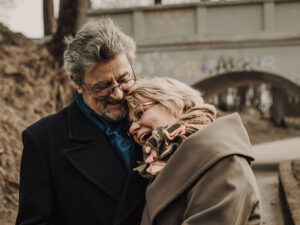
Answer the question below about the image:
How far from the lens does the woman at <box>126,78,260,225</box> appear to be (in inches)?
66.6

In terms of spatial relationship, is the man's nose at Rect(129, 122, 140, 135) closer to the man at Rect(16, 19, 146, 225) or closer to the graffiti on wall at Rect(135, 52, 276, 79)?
the man at Rect(16, 19, 146, 225)

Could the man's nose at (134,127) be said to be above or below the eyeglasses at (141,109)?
below

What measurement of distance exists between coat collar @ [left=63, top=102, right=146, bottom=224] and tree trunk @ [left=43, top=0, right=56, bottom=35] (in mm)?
9881

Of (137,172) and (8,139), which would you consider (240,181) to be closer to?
(137,172)

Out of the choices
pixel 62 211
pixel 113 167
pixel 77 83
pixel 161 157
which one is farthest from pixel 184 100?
pixel 62 211

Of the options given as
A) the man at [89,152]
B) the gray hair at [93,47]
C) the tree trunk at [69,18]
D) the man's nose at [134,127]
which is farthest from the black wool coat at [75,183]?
the tree trunk at [69,18]

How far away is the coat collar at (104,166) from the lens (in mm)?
2195

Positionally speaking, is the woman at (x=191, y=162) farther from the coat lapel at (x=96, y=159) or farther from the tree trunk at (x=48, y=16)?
the tree trunk at (x=48, y=16)

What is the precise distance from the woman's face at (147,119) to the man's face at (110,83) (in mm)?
190

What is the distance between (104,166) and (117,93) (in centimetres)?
46

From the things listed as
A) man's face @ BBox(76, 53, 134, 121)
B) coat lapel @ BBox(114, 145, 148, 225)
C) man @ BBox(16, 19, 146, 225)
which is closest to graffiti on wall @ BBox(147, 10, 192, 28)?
man @ BBox(16, 19, 146, 225)

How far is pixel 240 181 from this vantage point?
5.54ft

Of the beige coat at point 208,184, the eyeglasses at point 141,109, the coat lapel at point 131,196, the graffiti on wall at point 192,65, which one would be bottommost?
the coat lapel at point 131,196

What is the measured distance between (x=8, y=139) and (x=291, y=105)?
23545mm
